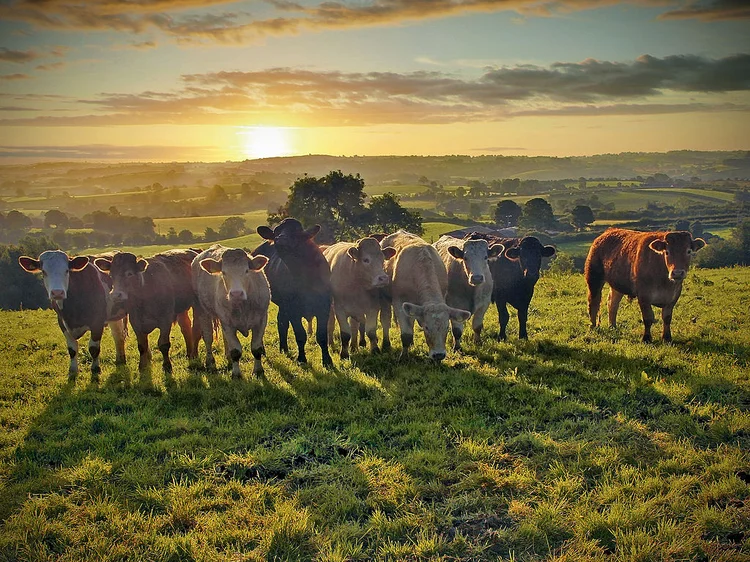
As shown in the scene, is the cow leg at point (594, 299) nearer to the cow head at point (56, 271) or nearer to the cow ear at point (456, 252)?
the cow ear at point (456, 252)

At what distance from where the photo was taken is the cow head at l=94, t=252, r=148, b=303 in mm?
9868

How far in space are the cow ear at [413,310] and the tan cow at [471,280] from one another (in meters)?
1.11

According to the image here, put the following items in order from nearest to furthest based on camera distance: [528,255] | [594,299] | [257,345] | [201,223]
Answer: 1. [257,345]
2. [528,255]
3. [594,299]
4. [201,223]

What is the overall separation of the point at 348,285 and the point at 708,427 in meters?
6.63

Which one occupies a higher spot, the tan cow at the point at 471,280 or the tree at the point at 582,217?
the tree at the point at 582,217

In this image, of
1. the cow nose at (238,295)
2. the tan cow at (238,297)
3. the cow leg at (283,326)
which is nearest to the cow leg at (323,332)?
the cow leg at (283,326)

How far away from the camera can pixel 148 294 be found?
10484 mm

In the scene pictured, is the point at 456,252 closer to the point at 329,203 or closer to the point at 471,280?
the point at 471,280

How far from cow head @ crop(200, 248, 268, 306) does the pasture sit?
1580 millimetres

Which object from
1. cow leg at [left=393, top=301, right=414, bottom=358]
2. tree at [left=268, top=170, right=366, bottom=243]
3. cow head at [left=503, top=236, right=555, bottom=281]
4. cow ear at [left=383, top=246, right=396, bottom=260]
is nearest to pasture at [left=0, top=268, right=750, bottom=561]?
cow leg at [left=393, top=301, right=414, bottom=358]

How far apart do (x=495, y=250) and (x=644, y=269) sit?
3.13 m

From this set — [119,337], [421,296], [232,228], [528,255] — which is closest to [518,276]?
[528,255]

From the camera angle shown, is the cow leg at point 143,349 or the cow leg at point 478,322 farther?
the cow leg at point 478,322

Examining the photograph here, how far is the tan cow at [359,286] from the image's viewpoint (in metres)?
10.5
